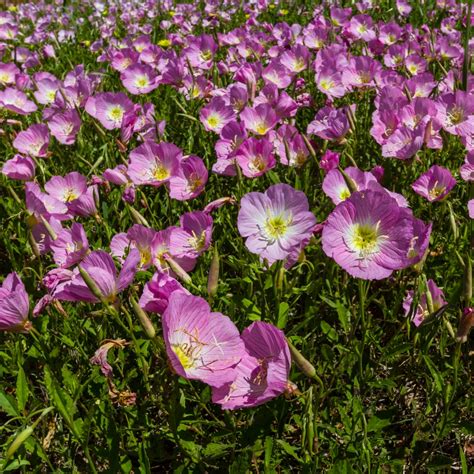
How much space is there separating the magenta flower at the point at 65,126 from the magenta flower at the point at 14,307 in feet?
5.34

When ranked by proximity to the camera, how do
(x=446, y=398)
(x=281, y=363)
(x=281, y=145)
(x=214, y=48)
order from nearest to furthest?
(x=281, y=363) < (x=446, y=398) < (x=281, y=145) < (x=214, y=48)

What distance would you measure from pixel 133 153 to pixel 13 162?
611mm

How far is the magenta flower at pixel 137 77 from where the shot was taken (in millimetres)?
3722

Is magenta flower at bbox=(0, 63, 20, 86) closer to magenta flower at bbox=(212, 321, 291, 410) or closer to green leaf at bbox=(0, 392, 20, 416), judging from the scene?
green leaf at bbox=(0, 392, 20, 416)

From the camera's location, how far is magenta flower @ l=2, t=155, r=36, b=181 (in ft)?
8.20

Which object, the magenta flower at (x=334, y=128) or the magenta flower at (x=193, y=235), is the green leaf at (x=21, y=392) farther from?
the magenta flower at (x=334, y=128)

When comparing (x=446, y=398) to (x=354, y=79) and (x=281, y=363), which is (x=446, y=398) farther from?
(x=354, y=79)

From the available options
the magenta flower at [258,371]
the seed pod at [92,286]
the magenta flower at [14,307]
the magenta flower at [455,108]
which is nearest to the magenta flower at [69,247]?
the magenta flower at [14,307]

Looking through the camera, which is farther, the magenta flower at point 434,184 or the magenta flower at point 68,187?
the magenta flower at point 68,187

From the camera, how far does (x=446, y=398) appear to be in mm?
1479

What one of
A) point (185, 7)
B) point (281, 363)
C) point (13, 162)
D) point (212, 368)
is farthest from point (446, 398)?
point (185, 7)

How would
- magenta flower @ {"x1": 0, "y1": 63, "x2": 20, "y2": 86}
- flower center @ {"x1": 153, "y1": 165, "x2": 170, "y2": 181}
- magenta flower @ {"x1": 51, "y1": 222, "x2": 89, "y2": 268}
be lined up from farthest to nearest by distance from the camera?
magenta flower @ {"x1": 0, "y1": 63, "x2": 20, "y2": 86} < flower center @ {"x1": 153, "y1": 165, "x2": 170, "y2": 181} < magenta flower @ {"x1": 51, "y1": 222, "x2": 89, "y2": 268}

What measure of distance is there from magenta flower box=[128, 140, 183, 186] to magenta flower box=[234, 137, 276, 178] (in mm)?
267

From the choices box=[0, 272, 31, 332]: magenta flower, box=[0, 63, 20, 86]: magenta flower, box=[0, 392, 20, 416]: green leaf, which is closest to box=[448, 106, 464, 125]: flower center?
box=[0, 272, 31, 332]: magenta flower
